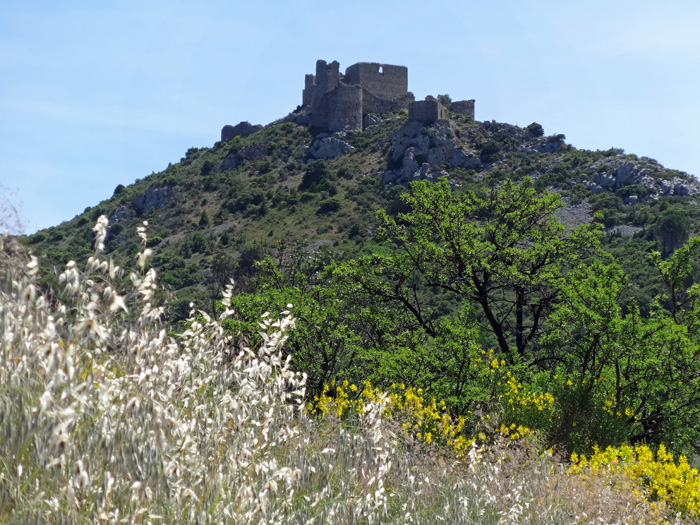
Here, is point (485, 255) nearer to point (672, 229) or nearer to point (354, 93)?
point (672, 229)

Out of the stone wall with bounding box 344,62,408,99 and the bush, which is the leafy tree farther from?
the stone wall with bounding box 344,62,408,99

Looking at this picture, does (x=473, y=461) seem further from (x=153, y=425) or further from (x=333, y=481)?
(x=153, y=425)

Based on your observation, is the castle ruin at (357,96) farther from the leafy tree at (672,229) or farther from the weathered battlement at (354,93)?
the leafy tree at (672,229)

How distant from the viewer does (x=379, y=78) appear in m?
89.2

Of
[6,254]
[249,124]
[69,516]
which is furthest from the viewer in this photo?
[249,124]

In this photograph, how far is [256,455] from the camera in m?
3.76

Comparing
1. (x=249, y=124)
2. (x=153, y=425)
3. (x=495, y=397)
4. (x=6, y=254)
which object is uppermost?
(x=249, y=124)

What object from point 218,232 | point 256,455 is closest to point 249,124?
point 218,232

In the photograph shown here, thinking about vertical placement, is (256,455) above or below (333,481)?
above

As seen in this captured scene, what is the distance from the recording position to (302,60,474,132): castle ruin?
274 ft

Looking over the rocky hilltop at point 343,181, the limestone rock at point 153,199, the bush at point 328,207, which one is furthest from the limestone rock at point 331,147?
the limestone rock at point 153,199

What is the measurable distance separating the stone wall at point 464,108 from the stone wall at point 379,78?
7.25m

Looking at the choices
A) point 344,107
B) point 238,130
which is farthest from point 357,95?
point 238,130

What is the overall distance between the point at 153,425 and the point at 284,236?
2303 inches
